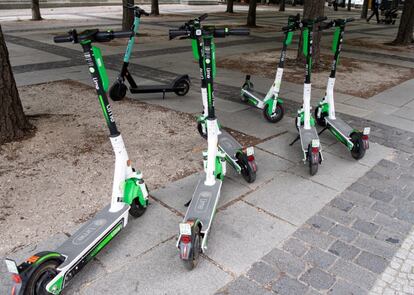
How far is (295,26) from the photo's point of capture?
4.88 meters

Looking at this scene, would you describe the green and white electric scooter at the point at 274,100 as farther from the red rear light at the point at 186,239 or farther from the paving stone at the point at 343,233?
the red rear light at the point at 186,239

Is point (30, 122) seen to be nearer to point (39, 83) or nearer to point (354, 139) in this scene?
point (39, 83)

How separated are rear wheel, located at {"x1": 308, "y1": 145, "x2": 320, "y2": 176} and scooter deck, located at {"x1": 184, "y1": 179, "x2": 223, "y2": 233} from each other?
1.23 m

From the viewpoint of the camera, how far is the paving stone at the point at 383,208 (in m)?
3.68

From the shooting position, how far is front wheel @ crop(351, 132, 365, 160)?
465cm

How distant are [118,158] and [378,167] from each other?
3188mm

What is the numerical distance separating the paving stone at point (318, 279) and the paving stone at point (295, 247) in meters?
0.21

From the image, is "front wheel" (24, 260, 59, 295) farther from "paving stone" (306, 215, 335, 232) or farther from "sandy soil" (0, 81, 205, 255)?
"paving stone" (306, 215, 335, 232)

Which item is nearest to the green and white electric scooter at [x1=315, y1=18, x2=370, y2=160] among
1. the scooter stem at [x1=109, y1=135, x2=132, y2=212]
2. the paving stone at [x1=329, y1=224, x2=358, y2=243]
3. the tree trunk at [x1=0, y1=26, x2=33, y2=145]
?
the paving stone at [x1=329, y1=224, x2=358, y2=243]

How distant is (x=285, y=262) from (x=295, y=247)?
223 mm

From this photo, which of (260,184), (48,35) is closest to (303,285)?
(260,184)

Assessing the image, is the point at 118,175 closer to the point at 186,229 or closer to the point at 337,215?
the point at 186,229

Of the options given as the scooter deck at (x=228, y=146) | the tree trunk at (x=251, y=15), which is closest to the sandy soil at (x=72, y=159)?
the scooter deck at (x=228, y=146)

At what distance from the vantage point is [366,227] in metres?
3.43
